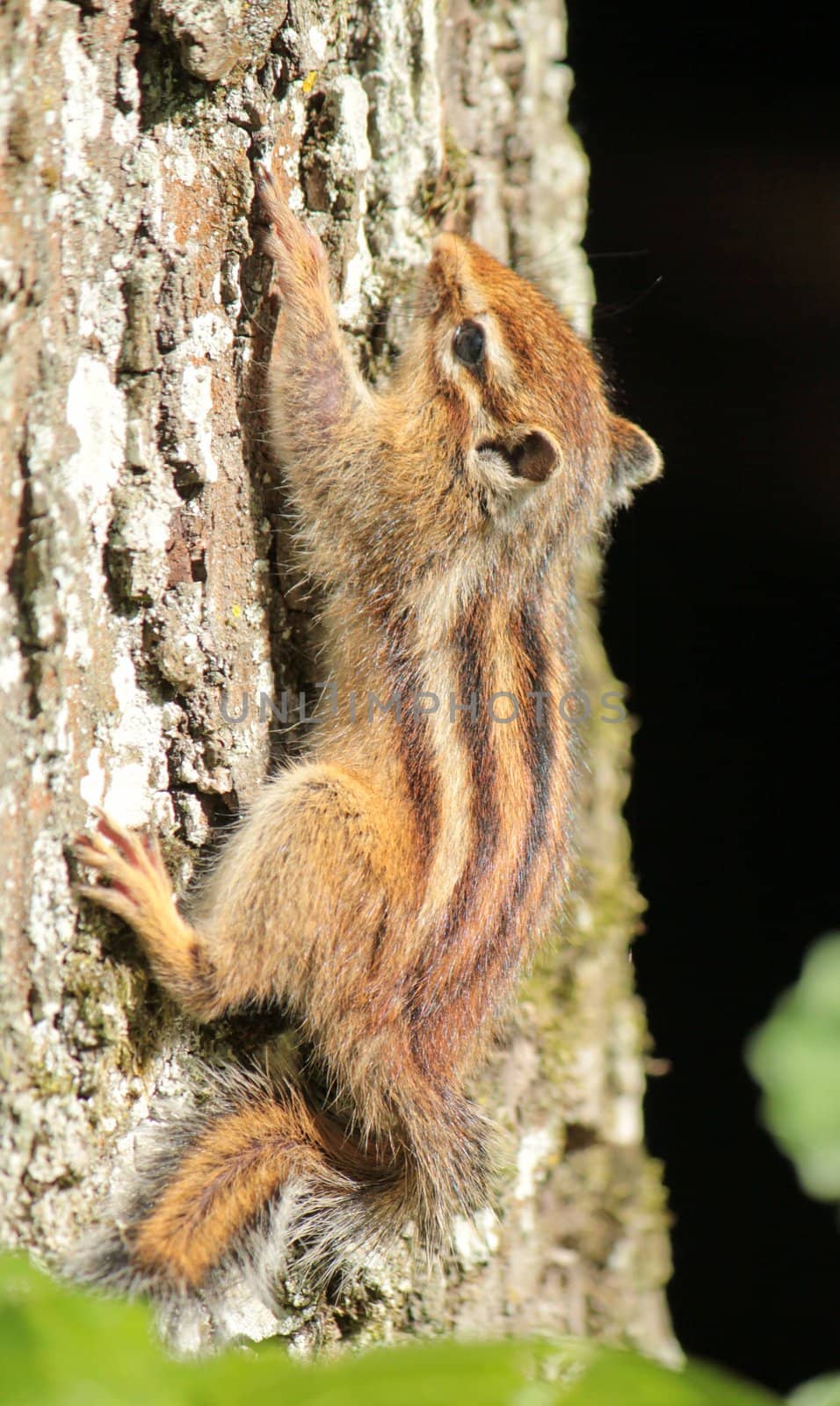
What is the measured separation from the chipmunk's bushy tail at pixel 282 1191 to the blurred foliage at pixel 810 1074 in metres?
0.52

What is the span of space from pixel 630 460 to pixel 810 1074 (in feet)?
4.45

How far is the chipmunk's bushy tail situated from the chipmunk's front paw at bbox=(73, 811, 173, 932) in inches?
13.9

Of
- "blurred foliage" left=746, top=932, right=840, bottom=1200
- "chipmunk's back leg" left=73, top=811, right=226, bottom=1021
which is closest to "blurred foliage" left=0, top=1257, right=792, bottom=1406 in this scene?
"chipmunk's back leg" left=73, top=811, right=226, bottom=1021

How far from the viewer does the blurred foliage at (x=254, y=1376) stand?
0.60 meters

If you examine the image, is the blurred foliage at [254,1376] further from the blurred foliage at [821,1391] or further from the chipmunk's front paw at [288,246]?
the chipmunk's front paw at [288,246]

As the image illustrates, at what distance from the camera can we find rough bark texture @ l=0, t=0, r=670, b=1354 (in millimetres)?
1554

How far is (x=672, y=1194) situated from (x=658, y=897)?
86 cm

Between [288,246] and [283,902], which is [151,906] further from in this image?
[288,246]

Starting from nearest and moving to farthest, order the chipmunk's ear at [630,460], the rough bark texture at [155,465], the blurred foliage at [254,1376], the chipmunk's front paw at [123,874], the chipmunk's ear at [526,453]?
1. the blurred foliage at [254,1376]
2. the rough bark texture at [155,465]
3. the chipmunk's front paw at [123,874]
4. the chipmunk's ear at [526,453]
5. the chipmunk's ear at [630,460]

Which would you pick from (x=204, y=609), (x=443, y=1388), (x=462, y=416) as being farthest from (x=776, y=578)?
(x=443, y=1388)

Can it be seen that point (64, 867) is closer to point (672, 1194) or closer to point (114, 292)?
point (114, 292)

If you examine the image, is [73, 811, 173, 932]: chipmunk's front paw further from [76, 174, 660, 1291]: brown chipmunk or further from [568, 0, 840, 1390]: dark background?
[568, 0, 840, 1390]: dark background

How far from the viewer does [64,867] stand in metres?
1.64

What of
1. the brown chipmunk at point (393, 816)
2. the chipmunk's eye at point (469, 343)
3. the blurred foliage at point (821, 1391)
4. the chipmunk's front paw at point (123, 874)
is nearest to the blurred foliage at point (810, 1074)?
the blurred foliage at point (821, 1391)
